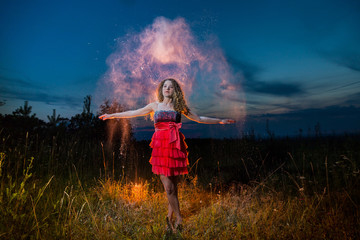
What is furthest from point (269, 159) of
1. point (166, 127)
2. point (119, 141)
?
point (166, 127)

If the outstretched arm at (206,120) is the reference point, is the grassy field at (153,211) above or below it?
below

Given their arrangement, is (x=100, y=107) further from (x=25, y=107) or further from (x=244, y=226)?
(x=244, y=226)

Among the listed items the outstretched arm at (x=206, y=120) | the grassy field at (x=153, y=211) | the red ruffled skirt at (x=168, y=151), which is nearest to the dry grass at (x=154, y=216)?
the grassy field at (x=153, y=211)

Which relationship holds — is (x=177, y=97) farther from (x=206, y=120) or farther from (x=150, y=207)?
(x=150, y=207)

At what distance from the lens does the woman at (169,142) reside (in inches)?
138

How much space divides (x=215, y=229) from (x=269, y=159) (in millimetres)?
6539

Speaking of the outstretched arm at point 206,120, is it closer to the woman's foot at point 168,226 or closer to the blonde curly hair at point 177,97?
the blonde curly hair at point 177,97

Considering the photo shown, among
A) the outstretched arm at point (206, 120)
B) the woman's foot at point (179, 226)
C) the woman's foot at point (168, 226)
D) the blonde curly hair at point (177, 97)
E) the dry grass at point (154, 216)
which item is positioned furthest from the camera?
the outstretched arm at point (206, 120)

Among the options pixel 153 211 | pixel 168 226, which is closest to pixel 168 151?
pixel 168 226

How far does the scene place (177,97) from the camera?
3848mm

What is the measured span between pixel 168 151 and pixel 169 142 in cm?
13

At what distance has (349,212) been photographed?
13.0 ft

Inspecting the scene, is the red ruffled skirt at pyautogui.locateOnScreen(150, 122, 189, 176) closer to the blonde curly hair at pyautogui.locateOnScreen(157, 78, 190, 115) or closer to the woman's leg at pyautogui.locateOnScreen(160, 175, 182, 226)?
the woman's leg at pyautogui.locateOnScreen(160, 175, 182, 226)

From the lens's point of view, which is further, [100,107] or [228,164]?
[100,107]
